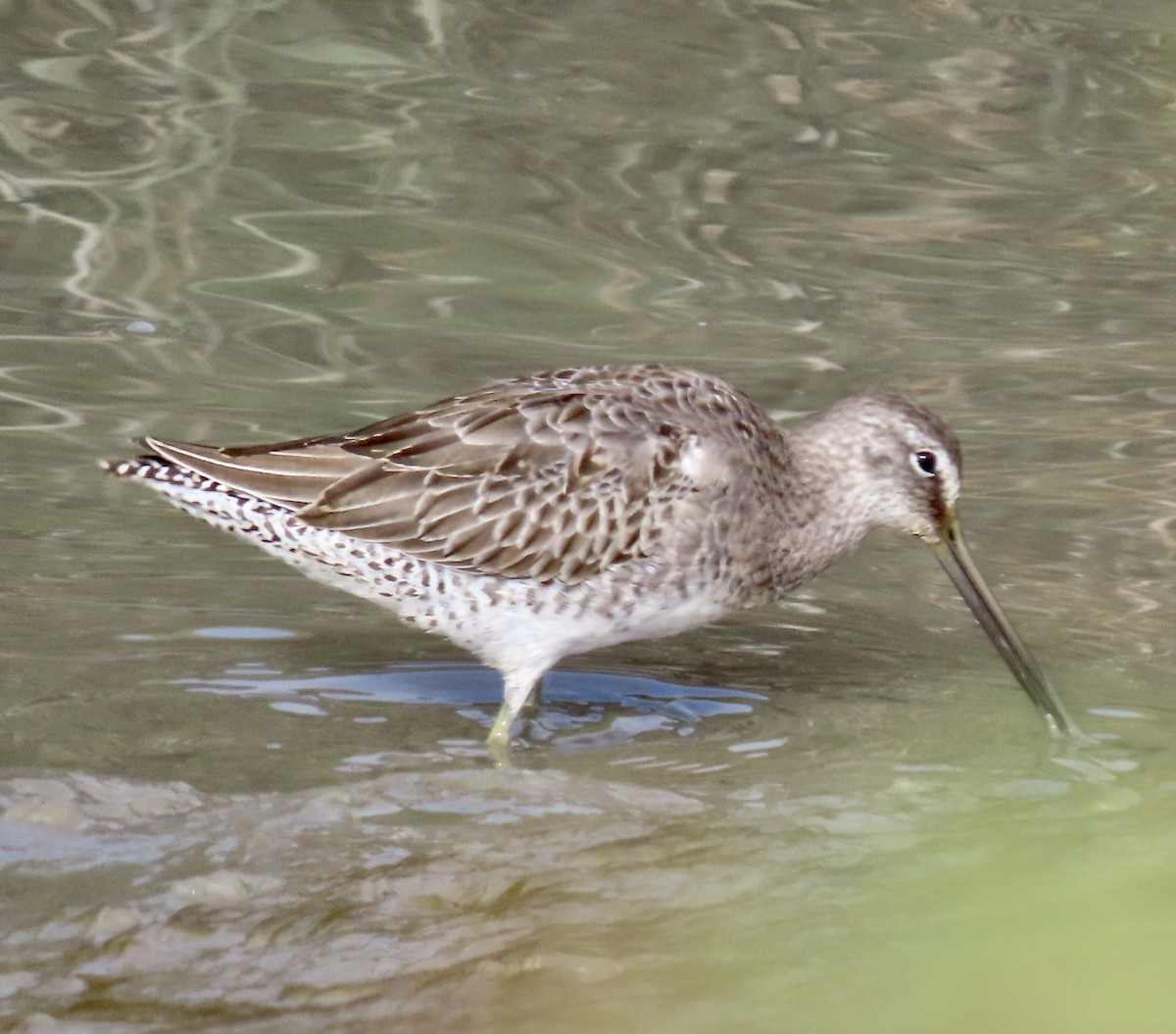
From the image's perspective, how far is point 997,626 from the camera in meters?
5.74

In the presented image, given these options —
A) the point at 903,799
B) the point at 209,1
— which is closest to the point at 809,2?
the point at 209,1

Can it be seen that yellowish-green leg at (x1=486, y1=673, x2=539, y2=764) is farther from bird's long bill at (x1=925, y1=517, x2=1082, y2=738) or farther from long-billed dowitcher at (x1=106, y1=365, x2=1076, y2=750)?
bird's long bill at (x1=925, y1=517, x2=1082, y2=738)

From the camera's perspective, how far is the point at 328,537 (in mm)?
5375

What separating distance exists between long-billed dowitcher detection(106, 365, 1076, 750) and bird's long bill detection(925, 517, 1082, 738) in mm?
13

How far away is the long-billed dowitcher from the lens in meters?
5.34

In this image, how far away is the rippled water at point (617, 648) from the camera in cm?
354

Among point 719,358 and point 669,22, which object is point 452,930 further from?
point 669,22

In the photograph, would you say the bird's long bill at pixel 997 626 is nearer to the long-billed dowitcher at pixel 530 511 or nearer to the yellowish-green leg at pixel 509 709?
the long-billed dowitcher at pixel 530 511

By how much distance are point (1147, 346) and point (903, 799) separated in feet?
15.0

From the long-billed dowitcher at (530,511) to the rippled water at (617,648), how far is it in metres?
0.36

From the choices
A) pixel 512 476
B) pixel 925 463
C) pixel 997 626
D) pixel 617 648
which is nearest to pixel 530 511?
pixel 512 476

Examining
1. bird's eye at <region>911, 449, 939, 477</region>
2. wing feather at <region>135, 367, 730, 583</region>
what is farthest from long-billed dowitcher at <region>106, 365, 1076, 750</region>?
bird's eye at <region>911, 449, 939, 477</region>

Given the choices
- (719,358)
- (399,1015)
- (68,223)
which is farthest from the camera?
(68,223)

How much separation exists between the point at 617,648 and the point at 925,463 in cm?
128
